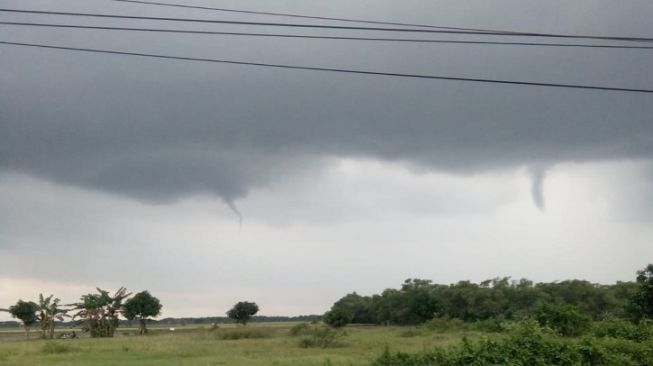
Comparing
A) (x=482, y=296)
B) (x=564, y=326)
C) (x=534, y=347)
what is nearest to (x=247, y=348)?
(x=564, y=326)

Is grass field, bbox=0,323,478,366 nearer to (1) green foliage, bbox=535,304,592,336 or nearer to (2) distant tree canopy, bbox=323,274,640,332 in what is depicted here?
(1) green foliage, bbox=535,304,592,336

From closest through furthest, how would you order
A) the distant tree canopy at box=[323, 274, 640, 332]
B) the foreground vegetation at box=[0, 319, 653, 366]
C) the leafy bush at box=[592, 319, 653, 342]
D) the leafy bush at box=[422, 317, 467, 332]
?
the foreground vegetation at box=[0, 319, 653, 366] < the leafy bush at box=[592, 319, 653, 342] < the leafy bush at box=[422, 317, 467, 332] < the distant tree canopy at box=[323, 274, 640, 332]

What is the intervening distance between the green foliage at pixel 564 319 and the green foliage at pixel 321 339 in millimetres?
13794

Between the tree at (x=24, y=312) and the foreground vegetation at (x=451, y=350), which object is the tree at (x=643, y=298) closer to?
the foreground vegetation at (x=451, y=350)

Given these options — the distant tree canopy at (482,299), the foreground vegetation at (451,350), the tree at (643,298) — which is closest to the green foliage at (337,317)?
the distant tree canopy at (482,299)

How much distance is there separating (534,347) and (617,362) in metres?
2.16

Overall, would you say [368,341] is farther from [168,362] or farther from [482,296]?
[482,296]

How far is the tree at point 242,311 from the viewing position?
108875 mm

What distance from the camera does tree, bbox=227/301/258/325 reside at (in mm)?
108875

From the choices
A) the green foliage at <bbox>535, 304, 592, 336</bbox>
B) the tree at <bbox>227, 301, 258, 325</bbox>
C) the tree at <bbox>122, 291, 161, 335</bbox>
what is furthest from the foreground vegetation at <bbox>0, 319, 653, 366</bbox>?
the tree at <bbox>227, 301, 258, 325</bbox>

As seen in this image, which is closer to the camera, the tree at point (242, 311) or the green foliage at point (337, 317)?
the green foliage at point (337, 317)

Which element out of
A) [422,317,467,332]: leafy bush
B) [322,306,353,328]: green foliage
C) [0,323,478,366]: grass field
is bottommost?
[0,323,478,366]: grass field

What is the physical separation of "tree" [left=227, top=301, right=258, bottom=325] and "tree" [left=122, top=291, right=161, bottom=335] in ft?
50.1

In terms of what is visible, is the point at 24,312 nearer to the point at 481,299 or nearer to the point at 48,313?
the point at 48,313
